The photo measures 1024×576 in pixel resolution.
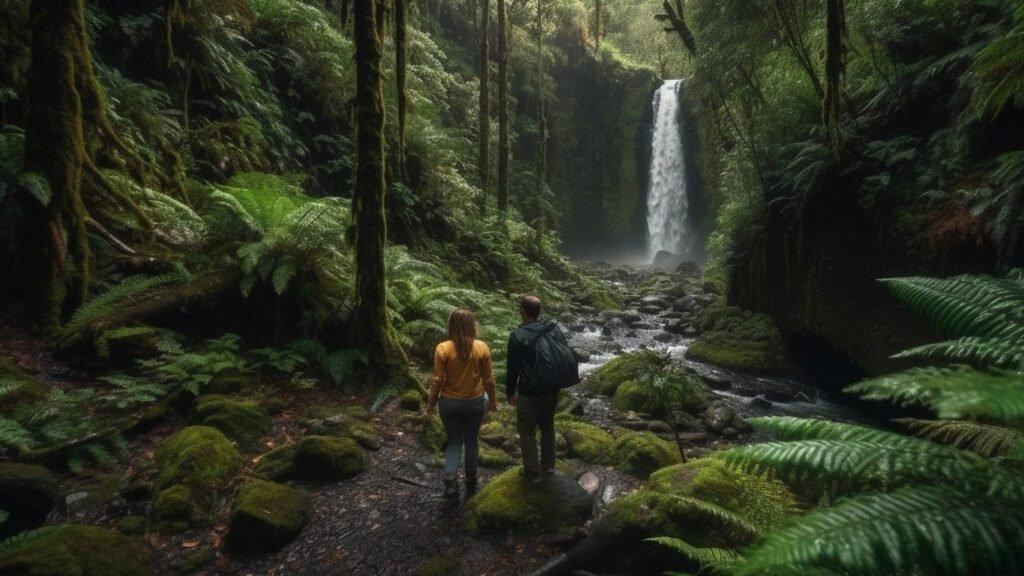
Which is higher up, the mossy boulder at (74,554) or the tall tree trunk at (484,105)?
the tall tree trunk at (484,105)

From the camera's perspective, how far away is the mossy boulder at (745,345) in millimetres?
10516

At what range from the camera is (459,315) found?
4258 mm

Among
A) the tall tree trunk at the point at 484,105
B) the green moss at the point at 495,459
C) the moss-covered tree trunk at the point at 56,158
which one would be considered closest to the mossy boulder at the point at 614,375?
the green moss at the point at 495,459

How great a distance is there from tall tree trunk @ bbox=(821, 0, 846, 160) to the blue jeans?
779cm

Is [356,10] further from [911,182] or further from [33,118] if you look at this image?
[911,182]

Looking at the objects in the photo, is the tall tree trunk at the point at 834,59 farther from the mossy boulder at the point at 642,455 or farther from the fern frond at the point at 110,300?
the fern frond at the point at 110,300

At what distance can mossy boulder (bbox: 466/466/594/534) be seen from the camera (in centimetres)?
393

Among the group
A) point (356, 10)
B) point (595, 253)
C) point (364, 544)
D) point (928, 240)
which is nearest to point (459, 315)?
point (364, 544)

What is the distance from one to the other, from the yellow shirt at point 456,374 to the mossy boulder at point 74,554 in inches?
86.9

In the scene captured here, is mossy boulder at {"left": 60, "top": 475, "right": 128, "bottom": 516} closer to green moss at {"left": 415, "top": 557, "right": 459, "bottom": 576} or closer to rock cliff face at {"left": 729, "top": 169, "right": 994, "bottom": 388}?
green moss at {"left": 415, "top": 557, "right": 459, "bottom": 576}

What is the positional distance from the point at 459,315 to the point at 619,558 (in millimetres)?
2227

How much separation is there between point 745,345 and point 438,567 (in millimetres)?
9583

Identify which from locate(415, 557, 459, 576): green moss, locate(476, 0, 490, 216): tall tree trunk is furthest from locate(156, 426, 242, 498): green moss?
locate(476, 0, 490, 216): tall tree trunk

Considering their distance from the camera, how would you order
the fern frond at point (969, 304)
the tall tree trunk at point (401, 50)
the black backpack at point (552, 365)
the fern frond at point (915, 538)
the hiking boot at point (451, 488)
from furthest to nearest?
the tall tree trunk at point (401, 50) → the hiking boot at point (451, 488) → the black backpack at point (552, 365) → the fern frond at point (969, 304) → the fern frond at point (915, 538)
